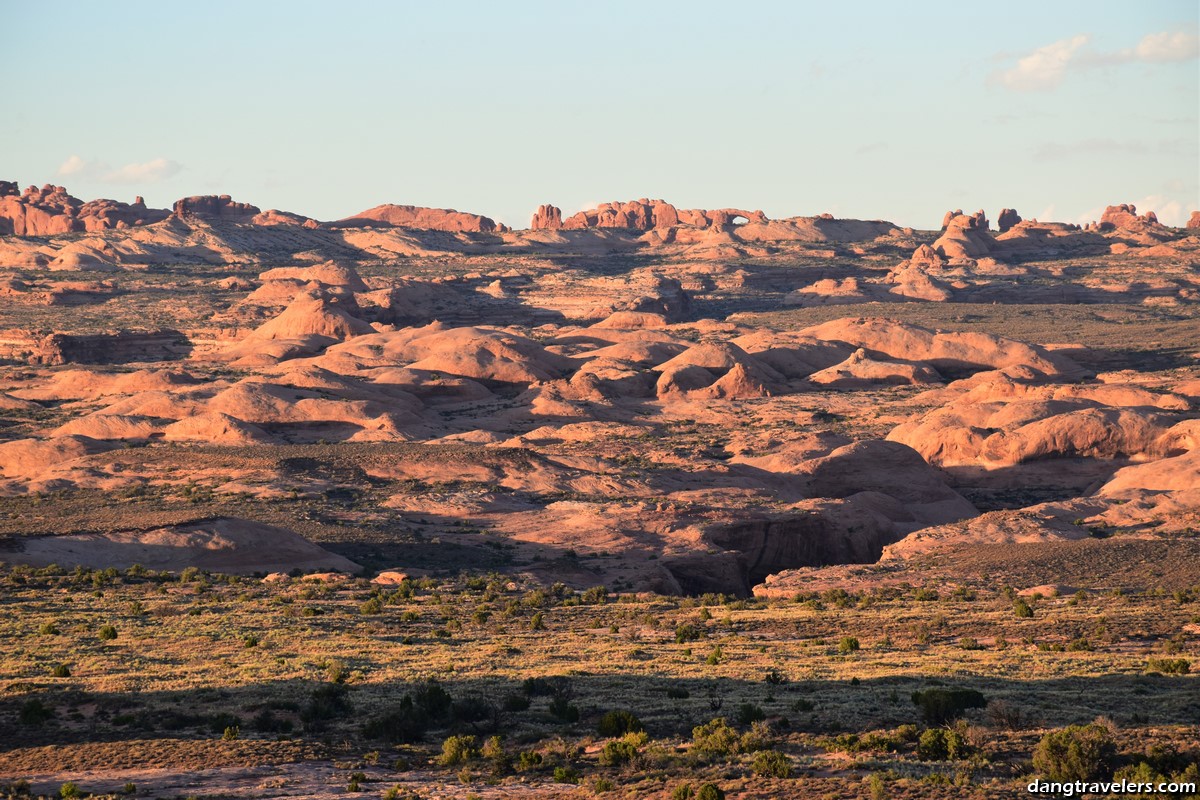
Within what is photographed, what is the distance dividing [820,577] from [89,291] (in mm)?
116205

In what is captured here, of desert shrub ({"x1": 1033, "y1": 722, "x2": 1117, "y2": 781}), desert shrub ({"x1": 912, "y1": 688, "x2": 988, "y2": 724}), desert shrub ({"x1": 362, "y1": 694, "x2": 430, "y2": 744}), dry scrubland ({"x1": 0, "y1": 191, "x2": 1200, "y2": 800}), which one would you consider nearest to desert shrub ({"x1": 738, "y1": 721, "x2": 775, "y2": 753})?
dry scrubland ({"x1": 0, "y1": 191, "x2": 1200, "y2": 800})

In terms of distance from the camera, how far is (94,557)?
48.8 m

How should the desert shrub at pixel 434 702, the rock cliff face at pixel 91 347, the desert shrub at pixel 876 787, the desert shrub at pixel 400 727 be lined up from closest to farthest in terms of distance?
the desert shrub at pixel 876 787, the desert shrub at pixel 400 727, the desert shrub at pixel 434 702, the rock cliff face at pixel 91 347

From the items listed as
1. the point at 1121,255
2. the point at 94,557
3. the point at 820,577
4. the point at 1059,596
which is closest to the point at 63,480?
the point at 94,557

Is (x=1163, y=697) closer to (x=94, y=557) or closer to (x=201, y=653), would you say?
(x=201, y=653)

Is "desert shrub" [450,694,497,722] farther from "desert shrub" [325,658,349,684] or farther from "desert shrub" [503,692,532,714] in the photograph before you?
"desert shrub" [325,658,349,684]

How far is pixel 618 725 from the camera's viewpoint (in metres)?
26.0

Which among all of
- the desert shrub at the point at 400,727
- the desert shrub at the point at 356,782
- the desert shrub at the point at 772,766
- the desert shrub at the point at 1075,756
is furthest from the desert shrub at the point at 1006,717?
the desert shrub at the point at 356,782

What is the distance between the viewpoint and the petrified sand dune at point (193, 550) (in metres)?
48.9

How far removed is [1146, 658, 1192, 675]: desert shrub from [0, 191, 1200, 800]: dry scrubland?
10cm

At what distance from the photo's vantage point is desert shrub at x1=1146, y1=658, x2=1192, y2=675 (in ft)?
100

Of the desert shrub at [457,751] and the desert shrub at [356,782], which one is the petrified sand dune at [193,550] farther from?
the desert shrub at [356,782]

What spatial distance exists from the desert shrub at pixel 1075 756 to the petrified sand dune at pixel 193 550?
3189 centimetres

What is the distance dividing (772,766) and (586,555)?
30.3 meters
